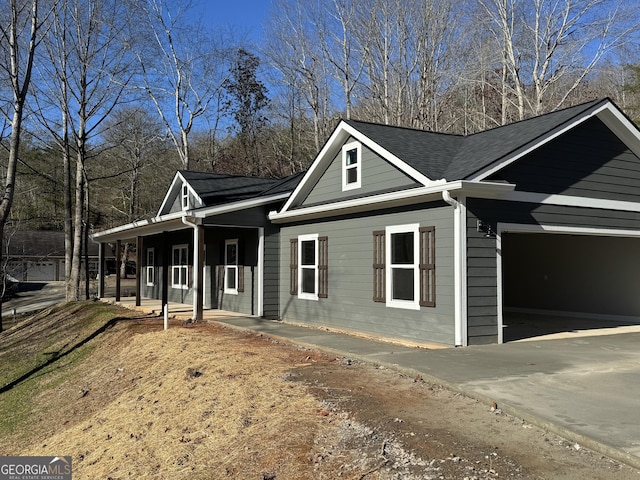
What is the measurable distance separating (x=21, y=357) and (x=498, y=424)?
12.8 meters

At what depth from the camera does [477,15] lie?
2419cm

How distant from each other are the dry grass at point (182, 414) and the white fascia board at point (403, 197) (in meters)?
3.29

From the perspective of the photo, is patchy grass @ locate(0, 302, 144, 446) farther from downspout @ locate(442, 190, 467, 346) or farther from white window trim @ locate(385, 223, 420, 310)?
downspout @ locate(442, 190, 467, 346)

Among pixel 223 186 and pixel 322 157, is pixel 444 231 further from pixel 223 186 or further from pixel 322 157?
pixel 223 186

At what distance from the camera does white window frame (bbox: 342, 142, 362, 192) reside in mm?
11590

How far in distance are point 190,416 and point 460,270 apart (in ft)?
15.7

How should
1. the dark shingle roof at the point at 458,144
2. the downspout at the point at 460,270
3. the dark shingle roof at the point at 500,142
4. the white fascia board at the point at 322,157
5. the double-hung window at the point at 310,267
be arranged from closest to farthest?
the downspout at the point at 460,270, the dark shingle roof at the point at 500,142, the dark shingle roof at the point at 458,144, the white fascia board at the point at 322,157, the double-hung window at the point at 310,267

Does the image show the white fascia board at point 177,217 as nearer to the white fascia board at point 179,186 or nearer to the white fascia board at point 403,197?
the white fascia board at point 403,197

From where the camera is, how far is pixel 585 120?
10.4 meters

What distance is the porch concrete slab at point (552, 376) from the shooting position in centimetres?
440

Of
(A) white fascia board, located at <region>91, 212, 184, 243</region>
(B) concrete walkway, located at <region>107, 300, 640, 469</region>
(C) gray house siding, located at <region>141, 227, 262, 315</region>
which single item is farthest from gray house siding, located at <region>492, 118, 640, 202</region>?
(A) white fascia board, located at <region>91, 212, 184, 243</region>

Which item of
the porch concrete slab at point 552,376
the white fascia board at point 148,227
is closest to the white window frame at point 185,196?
the white fascia board at point 148,227

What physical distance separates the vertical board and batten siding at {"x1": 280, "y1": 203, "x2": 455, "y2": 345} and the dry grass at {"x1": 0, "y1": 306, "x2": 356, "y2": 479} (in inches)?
87.1

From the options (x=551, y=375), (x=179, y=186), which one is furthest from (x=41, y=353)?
(x=551, y=375)
